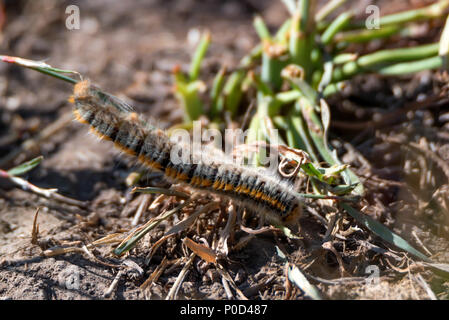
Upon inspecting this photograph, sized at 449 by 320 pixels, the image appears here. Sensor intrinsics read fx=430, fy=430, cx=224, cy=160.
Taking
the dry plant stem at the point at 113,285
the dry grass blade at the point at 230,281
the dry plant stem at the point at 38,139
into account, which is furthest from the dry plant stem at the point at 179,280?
the dry plant stem at the point at 38,139

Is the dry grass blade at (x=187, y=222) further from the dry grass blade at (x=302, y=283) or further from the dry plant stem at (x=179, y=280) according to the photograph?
the dry grass blade at (x=302, y=283)

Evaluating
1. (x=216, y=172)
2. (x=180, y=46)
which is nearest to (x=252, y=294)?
(x=216, y=172)

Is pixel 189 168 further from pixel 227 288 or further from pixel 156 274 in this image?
pixel 227 288

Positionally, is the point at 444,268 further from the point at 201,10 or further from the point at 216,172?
the point at 201,10

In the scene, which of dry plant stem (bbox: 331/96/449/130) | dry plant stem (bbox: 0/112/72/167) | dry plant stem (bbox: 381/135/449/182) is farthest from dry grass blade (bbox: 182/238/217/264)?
dry plant stem (bbox: 0/112/72/167)

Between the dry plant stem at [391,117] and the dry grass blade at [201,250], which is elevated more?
the dry plant stem at [391,117]
